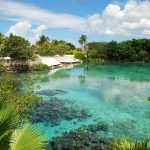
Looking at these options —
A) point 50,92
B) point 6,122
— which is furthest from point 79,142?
point 50,92

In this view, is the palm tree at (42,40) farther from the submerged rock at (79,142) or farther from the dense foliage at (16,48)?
the submerged rock at (79,142)

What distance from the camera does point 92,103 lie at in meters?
30.8

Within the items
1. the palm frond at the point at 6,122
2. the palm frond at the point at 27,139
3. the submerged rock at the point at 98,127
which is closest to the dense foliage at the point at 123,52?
the submerged rock at the point at 98,127

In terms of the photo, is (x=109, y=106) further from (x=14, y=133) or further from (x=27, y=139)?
(x=27, y=139)

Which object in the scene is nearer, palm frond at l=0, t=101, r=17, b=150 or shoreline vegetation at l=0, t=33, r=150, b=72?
palm frond at l=0, t=101, r=17, b=150

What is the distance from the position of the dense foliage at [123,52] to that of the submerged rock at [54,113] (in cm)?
6188

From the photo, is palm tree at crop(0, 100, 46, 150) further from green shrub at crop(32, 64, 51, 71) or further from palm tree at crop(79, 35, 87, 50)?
palm tree at crop(79, 35, 87, 50)

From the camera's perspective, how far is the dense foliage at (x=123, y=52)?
89412 millimetres

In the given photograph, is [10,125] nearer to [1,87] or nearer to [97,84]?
[1,87]

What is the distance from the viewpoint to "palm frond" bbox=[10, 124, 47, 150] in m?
4.98

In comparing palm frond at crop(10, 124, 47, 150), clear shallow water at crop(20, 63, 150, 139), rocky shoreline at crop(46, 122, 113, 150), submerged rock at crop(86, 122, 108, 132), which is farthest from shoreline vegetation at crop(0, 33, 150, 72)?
palm frond at crop(10, 124, 47, 150)

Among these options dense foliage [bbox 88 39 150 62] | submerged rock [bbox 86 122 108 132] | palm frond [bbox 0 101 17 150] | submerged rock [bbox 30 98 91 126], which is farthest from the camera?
dense foliage [bbox 88 39 150 62]

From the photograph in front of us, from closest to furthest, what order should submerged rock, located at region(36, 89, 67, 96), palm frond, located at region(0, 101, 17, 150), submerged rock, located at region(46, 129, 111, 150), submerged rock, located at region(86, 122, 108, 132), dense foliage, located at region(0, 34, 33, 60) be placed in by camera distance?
1. palm frond, located at region(0, 101, 17, 150)
2. submerged rock, located at region(46, 129, 111, 150)
3. submerged rock, located at region(86, 122, 108, 132)
4. submerged rock, located at region(36, 89, 67, 96)
5. dense foliage, located at region(0, 34, 33, 60)

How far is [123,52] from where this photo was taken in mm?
89188
